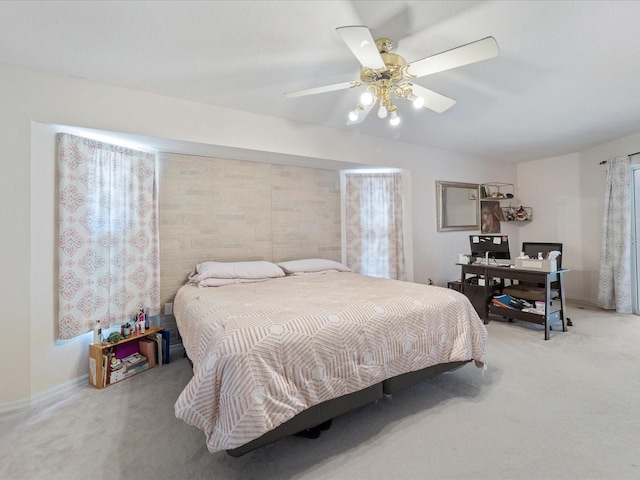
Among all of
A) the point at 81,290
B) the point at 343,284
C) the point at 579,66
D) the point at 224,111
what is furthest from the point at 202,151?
the point at 579,66

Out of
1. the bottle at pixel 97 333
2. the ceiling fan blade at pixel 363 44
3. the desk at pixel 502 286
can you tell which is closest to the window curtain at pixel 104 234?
the bottle at pixel 97 333

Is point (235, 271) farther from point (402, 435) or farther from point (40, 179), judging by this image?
point (402, 435)

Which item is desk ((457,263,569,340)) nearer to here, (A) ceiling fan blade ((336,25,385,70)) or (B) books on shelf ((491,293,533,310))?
(B) books on shelf ((491,293,533,310))

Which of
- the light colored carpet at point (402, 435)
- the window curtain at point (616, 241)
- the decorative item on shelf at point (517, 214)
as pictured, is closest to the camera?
the light colored carpet at point (402, 435)

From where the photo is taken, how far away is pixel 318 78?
93.2 inches

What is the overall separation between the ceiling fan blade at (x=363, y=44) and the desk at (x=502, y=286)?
285cm

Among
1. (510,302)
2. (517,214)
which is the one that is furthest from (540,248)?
(517,214)

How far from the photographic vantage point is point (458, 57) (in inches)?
63.8

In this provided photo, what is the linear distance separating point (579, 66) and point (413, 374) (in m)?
2.53

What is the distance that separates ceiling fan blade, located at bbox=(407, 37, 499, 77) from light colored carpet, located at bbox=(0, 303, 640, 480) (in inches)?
80.9

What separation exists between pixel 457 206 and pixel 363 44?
3.75 m

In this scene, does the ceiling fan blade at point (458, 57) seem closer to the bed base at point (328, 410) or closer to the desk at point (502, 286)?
the bed base at point (328, 410)

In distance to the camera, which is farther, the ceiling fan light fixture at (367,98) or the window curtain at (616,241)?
the window curtain at (616,241)

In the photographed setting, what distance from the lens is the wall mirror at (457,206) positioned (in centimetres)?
452
